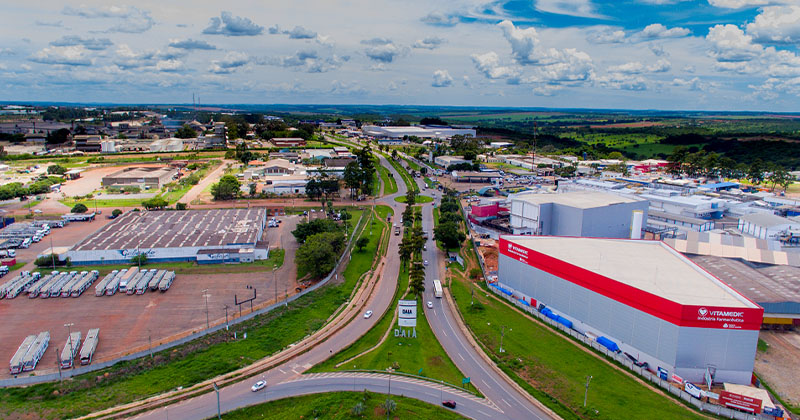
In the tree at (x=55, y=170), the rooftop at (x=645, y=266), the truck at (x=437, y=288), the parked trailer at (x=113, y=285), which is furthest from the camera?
the tree at (x=55, y=170)

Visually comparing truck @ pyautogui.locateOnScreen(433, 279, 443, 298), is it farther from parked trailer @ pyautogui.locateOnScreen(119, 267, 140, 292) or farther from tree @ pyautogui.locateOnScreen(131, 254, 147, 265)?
tree @ pyautogui.locateOnScreen(131, 254, 147, 265)

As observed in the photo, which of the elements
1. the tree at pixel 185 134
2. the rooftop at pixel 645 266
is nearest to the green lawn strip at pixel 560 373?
the rooftop at pixel 645 266

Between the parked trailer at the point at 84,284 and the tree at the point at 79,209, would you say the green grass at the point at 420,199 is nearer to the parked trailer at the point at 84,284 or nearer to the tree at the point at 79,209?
the parked trailer at the point at 84,284

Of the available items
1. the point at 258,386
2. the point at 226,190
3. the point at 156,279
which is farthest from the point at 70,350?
the point at 226,190

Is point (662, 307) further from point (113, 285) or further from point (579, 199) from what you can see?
point (113, 285)

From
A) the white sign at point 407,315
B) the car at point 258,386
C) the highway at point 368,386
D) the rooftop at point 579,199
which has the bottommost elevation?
the highway at point 368,386

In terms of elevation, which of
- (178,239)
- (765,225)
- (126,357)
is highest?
(765,225)

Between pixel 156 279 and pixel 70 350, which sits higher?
pixel 156 279
